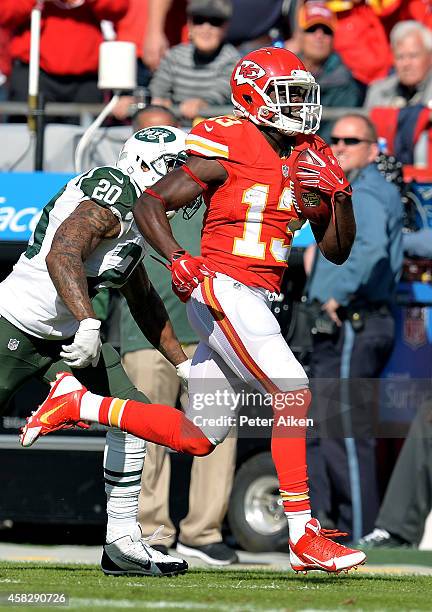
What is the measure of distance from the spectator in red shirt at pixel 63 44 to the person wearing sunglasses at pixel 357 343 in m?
2.35

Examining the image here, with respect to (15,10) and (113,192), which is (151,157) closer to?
(113,192)

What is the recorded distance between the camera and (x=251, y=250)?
19.8ft

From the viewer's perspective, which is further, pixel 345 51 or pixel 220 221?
pixel 345 51

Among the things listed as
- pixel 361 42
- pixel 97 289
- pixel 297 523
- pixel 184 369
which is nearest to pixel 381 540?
pixel 184 369

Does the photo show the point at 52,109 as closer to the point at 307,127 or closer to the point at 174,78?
the point at 174,78

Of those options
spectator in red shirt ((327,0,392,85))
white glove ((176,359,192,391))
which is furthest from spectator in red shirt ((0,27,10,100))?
white glove ((176,359,192,391))

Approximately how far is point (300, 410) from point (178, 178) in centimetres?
106

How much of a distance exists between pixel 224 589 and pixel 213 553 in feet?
8.00

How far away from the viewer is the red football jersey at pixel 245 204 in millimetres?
5996

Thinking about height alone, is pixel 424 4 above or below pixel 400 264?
above

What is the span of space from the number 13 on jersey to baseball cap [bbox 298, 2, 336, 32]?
434 centimetres

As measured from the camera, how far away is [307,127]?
6172mm

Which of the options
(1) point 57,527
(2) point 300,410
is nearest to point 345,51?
(1) point 57,527

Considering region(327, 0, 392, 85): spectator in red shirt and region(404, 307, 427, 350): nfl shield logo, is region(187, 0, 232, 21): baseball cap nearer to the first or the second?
region(327, 0, 392, 85): spectator in red shirt
